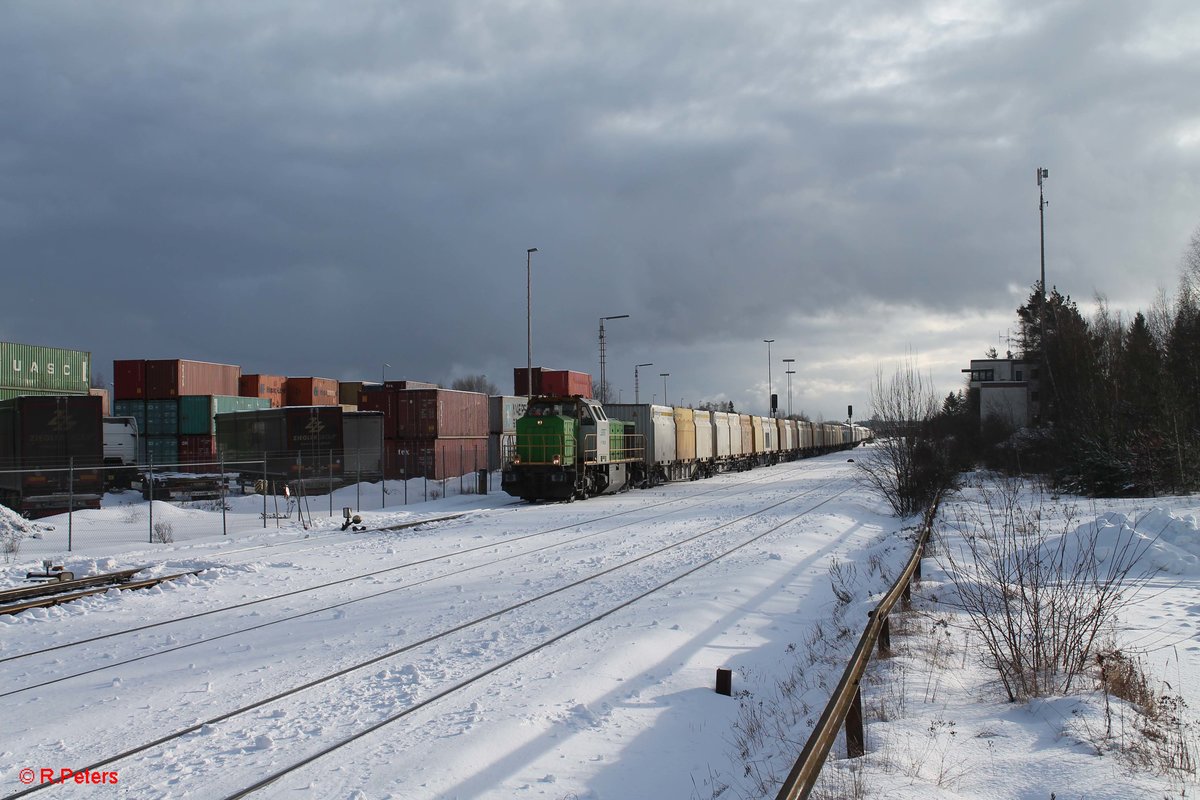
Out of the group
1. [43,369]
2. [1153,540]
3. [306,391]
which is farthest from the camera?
[306,391]

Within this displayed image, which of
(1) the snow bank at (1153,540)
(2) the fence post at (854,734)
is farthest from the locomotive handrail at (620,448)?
(2) the fence post at (854,734)

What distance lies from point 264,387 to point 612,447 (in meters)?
36.5

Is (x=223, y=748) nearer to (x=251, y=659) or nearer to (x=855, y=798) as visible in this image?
(x=251, y=659)

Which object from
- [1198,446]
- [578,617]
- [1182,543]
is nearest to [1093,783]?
[578,617]

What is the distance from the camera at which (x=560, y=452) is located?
26.3m

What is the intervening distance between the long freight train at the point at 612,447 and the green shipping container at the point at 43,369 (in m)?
20.2

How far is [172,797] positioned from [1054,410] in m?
41.1

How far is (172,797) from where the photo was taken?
16.1 ft

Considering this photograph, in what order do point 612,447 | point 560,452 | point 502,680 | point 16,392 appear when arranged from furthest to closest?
point 16,392 → point 612,447 → point 560,452 → point 502,680

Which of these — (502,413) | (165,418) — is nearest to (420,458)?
(502,413)

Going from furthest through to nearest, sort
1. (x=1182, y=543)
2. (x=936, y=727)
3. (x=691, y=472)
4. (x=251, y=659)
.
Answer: (x=691, y=472), (x=1182, y=543), (x=251, y=659), (x=936, y=727)

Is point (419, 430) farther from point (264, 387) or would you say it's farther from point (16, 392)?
point (264, 387)

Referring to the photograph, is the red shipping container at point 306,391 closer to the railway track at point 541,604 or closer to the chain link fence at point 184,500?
the chain link fence at point 184,500

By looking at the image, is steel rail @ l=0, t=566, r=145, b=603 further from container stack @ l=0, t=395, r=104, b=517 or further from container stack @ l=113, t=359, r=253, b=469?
container stack @ l=113, t=359, r=253, b=469
